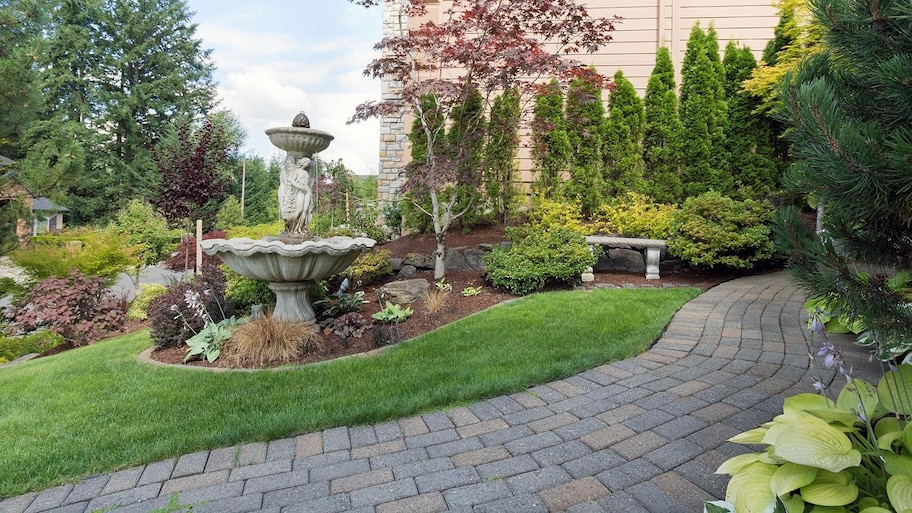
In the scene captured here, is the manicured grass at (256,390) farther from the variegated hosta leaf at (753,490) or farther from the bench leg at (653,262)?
the bench leg at (653,262)

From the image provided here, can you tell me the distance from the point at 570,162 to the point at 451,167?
2713 millimetres

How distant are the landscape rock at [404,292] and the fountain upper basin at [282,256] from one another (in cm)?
136

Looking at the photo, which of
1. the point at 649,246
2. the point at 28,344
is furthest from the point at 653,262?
the point at 28,344

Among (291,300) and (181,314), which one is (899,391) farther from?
(181,314)

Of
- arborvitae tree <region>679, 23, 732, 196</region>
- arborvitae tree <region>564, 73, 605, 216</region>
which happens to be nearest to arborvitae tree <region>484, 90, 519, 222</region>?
arborvitae tree <region>564, 73, 605, 216</region>

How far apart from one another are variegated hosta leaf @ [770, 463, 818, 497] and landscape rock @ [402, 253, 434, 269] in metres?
5.90

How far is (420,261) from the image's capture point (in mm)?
7125

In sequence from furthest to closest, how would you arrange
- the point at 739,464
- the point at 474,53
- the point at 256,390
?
the point at 474,53 < the point at 256,390 < the point at 739,464

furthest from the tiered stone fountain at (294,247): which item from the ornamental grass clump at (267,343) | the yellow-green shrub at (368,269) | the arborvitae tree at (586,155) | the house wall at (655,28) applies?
the arborvitae tree at (586,155)

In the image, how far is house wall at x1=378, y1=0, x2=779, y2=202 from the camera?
27.6 feet

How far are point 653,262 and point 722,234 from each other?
907mm

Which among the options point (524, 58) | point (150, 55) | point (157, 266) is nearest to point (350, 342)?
point (524, 58)

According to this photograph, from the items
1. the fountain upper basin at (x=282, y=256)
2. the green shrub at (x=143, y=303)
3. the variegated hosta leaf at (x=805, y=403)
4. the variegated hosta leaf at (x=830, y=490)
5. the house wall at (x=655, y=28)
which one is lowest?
the green shrub at (x=143, y=303)

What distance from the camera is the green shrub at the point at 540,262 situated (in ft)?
18.3
